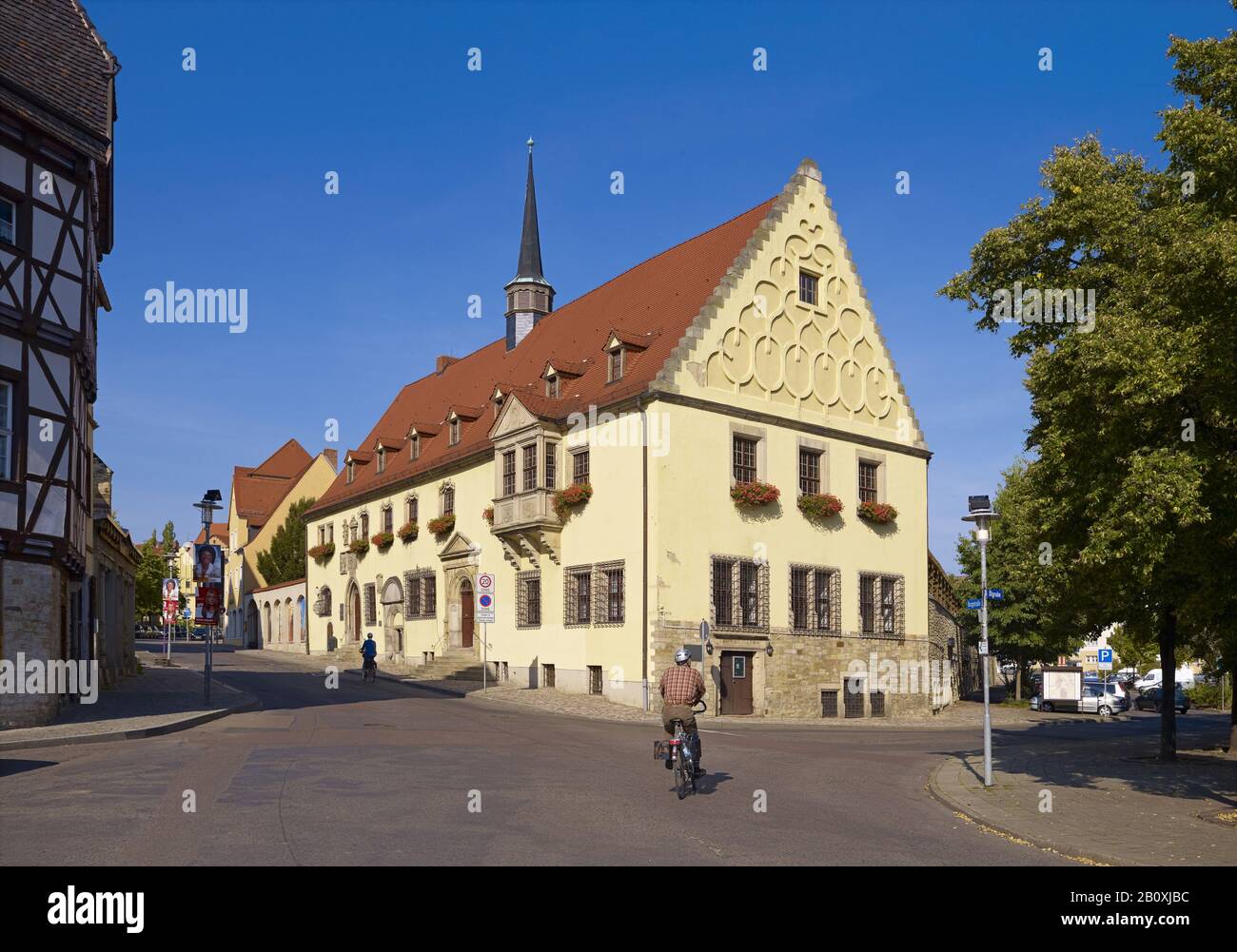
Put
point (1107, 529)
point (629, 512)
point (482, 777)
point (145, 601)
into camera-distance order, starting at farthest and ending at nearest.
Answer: point (145, 601)
point (629, 512)
point (482, 777)
point (1107, 529)

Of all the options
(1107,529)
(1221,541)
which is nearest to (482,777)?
(1107,529)

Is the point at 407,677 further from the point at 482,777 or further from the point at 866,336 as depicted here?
the point at 482,777

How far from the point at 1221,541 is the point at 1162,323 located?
8.62 feet

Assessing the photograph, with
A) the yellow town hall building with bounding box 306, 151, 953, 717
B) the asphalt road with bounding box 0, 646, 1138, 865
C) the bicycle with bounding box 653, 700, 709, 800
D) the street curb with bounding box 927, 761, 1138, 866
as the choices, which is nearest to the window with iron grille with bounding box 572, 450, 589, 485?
the yellow town hall building with bounding box 306, 151, 953, 717

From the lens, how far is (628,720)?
28875mm

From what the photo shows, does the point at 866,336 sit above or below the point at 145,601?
above

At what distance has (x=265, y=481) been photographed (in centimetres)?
9025

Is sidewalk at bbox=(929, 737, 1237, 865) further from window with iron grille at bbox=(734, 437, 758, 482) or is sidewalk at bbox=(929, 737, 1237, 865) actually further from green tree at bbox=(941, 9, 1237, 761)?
window with iron grille at bbox=(734, 437, 758, 482)

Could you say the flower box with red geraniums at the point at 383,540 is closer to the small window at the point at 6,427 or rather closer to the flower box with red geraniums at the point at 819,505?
the flower box with red geraniums at the point at 819,505

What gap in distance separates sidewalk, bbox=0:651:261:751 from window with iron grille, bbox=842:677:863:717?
18642 mm

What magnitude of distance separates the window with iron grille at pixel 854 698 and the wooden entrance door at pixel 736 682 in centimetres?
444

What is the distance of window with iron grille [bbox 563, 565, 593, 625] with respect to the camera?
35531 mm

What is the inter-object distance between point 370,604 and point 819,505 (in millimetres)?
23105
